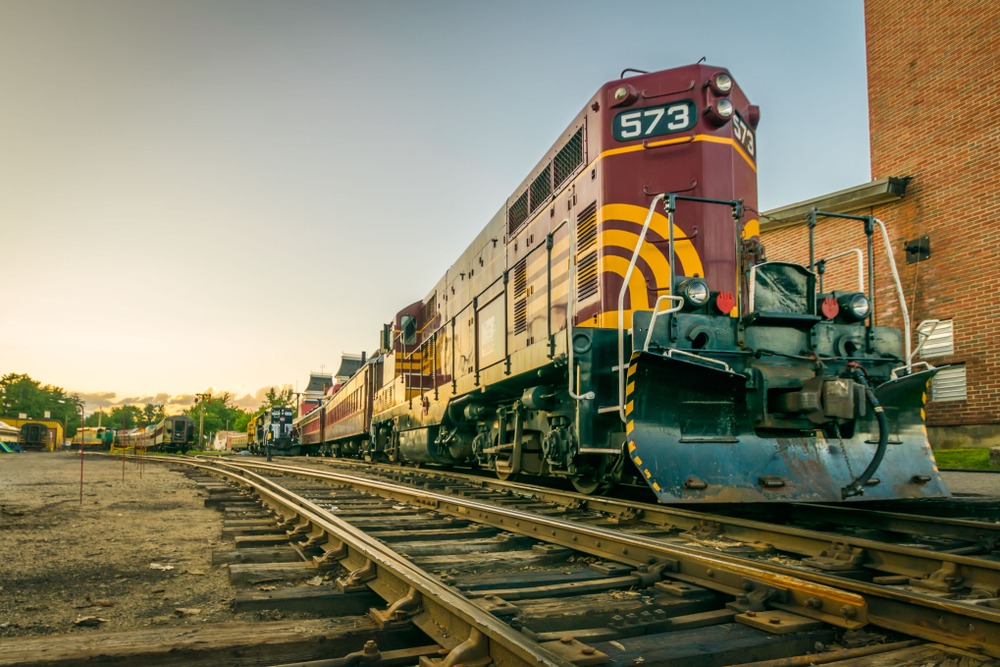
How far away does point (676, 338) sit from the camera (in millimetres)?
5094

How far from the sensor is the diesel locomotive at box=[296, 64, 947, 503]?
5.05m

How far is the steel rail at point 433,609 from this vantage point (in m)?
2.14

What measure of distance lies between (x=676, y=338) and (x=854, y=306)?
5.51 feet

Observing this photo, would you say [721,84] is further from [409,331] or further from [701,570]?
[409,331]

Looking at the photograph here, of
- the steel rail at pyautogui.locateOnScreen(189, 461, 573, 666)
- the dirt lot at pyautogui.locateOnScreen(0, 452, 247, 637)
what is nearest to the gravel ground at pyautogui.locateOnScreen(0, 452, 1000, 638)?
the dirt lot at pyautogui.locateOnScreen(0, 452, 247, 637)

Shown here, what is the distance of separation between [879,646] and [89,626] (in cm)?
297

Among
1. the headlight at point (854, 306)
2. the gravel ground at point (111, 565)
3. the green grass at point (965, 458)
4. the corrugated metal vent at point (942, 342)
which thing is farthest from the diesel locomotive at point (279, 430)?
the headlight at point (854, 306)

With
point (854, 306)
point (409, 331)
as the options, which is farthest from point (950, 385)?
point (409, 331)

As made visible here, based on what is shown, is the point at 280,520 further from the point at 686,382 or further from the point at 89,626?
the point at 686,382

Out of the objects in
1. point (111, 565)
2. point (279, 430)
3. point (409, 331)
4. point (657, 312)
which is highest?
point (409, 331)

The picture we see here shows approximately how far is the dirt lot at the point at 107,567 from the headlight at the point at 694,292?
11.6 feet

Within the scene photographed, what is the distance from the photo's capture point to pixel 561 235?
710cm

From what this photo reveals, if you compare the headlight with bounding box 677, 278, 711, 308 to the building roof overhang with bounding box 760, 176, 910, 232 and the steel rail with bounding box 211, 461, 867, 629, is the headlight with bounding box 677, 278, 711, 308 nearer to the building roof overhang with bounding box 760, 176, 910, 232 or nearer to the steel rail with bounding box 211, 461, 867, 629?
the steel rail with bounding box 211, 461, 867, 629

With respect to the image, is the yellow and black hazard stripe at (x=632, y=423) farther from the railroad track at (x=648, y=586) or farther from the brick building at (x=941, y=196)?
the brick building at (x=941, y=196)
